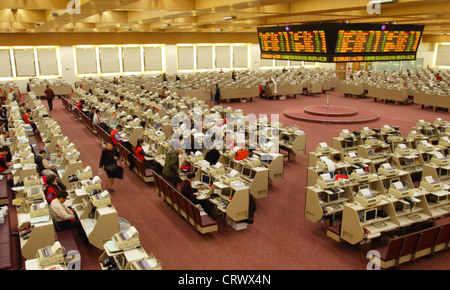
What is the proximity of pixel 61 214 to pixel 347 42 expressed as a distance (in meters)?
10.3

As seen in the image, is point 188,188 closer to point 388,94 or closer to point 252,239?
point 252,239

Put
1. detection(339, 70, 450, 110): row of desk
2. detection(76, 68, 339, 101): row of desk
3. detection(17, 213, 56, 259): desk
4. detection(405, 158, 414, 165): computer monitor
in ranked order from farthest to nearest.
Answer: detection(76, 68, 339, 101): row of desk
detection(339, 70, 450, 110): row of desk
detection(405, 158, 414, 165): computer monitor
detection(17, 213, 56, 259): desk

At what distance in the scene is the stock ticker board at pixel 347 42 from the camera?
507 inches

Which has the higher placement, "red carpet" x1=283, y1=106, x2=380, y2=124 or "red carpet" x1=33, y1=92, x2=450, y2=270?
"red carpet" x1=283, y1=106, x2=380, y2=124

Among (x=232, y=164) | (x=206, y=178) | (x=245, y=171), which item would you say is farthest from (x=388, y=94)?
(x=206, y=178)

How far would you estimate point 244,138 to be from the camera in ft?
44.0

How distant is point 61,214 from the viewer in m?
8.02

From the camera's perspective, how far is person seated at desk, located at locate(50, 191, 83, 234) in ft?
26.3

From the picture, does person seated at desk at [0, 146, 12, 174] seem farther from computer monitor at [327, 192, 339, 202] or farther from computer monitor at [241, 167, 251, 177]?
computer monitor at [327, 192, 339, 202]

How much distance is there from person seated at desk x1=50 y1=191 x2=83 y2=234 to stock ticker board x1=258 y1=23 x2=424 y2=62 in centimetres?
943

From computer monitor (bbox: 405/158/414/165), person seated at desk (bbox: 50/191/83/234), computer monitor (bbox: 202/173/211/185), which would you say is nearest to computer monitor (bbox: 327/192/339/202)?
computer monitor (bbox: 202/173/211/185)

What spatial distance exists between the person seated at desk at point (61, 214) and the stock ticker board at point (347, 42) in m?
9.43
